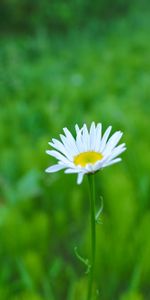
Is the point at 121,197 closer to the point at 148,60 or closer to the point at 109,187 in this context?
the point at 109,187

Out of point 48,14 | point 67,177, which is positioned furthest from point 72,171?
point 48,14

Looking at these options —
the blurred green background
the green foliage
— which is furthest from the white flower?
the green foliage

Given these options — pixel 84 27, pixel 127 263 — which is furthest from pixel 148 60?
pixel 127 263

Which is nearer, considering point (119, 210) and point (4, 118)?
point (119, 210)

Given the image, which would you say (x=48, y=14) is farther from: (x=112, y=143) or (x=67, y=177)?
(x=112, y=143)

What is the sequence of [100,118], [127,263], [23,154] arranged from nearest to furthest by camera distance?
[127,263] → [23,154] → [100,118]

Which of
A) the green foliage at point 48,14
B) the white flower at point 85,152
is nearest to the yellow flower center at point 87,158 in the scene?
the white flower at point 85,152

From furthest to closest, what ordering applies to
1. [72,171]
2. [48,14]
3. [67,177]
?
[48,14], [67,177], [72,171]
